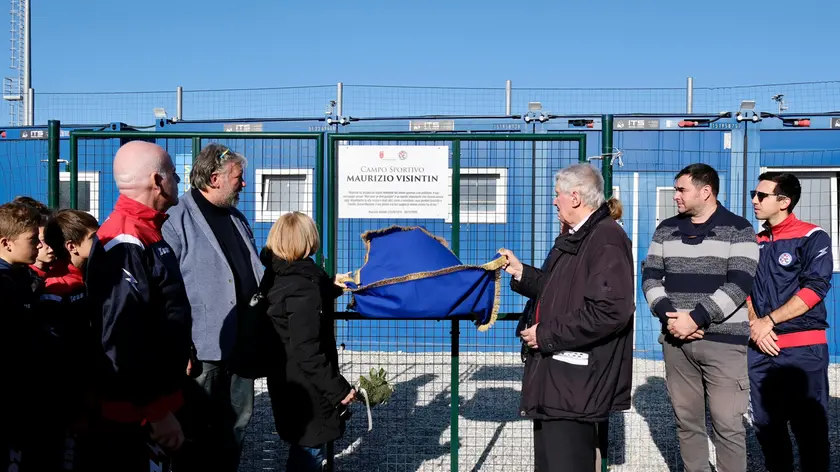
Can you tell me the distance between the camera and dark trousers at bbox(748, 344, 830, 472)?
437 centimetres

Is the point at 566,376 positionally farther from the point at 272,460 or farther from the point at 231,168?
the point at 272,460

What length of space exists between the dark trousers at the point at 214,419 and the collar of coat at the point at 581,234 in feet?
5.99

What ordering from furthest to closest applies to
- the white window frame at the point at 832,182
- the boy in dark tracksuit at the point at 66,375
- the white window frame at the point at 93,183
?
the white window frame at the point at 832,182
the white window frame at the point at 93,183
the boy in dark tracksuit at the point at 66,375

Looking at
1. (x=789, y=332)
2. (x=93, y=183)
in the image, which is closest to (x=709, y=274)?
(x=789, y=332)

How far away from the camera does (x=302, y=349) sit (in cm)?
353

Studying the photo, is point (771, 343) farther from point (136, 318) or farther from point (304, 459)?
point (136, 318)

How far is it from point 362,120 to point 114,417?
20.6 ft

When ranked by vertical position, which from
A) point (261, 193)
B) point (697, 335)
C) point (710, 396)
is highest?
point (261, 193)

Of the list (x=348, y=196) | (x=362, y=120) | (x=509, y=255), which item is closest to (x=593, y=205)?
(x=509, y=255)

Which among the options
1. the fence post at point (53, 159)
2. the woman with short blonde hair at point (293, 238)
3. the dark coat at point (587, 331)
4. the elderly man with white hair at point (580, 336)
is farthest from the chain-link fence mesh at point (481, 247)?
the dark coat at point (587, 331)

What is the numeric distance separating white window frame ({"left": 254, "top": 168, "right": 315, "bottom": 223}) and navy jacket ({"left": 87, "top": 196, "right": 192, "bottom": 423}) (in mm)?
2045

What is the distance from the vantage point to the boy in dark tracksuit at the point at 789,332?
14.3 ft

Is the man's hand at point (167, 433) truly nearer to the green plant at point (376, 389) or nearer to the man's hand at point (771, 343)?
the man's hand at point (771, 343)

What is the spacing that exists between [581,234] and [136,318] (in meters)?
2.02
